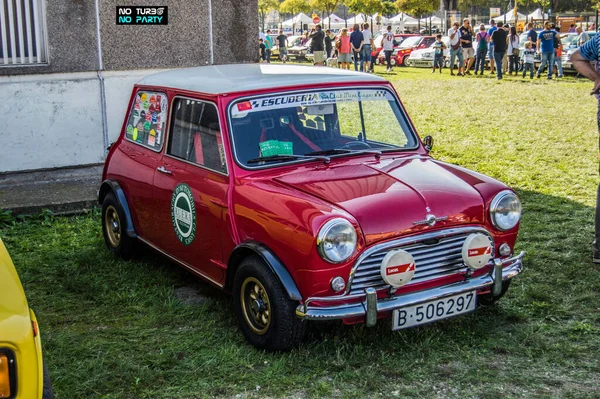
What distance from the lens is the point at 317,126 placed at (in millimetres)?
5277

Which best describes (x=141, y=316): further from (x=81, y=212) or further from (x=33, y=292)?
(x=81, y=212)

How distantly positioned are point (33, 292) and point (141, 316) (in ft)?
3.57

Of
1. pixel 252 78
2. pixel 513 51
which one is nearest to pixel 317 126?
pixel 252 78

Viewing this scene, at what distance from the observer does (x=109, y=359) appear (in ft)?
15.3

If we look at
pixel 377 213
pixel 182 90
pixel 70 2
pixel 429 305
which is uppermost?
pixel 70 2

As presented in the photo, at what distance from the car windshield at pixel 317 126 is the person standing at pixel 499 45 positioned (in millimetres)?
19480

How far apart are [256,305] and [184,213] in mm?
1076

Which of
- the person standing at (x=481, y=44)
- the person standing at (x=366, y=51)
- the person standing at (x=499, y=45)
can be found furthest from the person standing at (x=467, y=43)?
the person standing at (x=366, y=51)

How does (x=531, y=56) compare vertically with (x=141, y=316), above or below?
above

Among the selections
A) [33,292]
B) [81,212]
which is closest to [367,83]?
[33,292]

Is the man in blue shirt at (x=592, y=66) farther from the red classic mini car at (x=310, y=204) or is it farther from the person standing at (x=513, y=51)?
the person standing at (x=513, y=51)

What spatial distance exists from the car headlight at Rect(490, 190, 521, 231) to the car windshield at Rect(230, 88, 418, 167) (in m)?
0.91

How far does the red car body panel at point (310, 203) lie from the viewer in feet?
14.2

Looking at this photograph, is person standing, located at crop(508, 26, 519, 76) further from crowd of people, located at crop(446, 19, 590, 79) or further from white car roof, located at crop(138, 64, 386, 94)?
white car roof, located at crop(138, 64, 386, 94)
